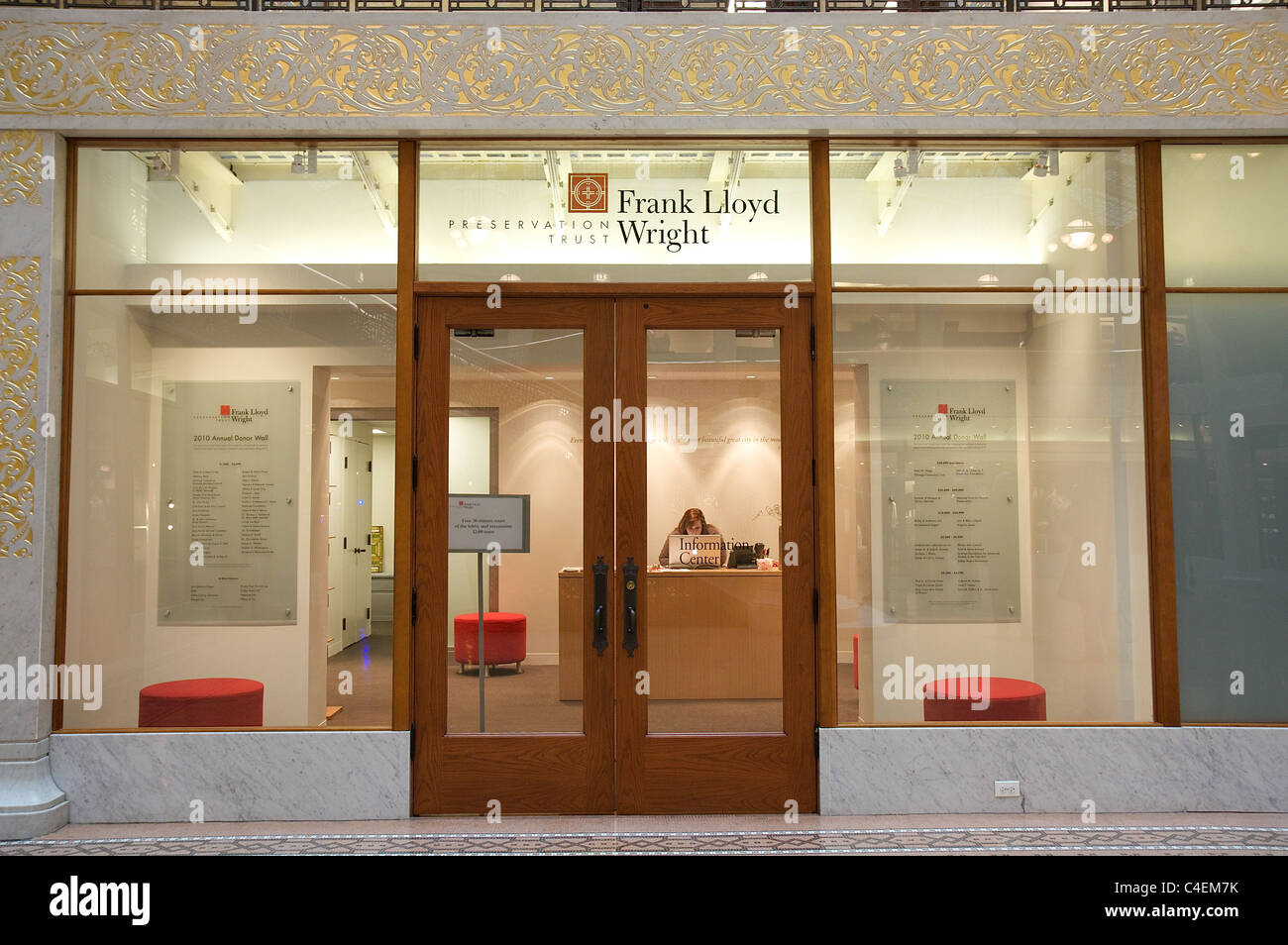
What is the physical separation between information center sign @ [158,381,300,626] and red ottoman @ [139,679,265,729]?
351 mm

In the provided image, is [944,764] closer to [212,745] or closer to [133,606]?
[212,745]

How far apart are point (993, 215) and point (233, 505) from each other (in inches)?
179

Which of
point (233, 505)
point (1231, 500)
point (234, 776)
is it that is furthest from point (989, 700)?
point (233, 505)

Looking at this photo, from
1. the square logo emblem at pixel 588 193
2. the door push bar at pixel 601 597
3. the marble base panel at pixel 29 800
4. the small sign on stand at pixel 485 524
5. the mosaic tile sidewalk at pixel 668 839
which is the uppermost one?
the square logo emblem at pixel 588 193

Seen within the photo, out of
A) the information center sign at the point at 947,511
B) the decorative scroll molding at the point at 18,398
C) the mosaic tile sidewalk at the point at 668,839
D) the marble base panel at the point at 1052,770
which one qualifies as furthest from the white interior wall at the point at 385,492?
the information center sign at the point at 947,511

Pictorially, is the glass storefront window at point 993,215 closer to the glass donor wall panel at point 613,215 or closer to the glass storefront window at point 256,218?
the glass donor wall panel at point 613,215

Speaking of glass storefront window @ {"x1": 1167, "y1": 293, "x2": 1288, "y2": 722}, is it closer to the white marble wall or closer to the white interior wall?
the white interior wall

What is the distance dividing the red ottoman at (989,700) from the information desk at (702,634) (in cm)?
89

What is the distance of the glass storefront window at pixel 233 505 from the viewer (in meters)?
4.80

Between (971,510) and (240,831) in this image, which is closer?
(240,831)

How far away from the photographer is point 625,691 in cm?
479

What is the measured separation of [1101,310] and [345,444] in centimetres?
430

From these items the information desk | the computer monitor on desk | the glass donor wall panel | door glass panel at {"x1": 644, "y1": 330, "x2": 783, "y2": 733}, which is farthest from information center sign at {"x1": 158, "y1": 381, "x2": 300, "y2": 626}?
the computer monitor on desk

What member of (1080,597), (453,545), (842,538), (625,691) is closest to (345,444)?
(453,545)
